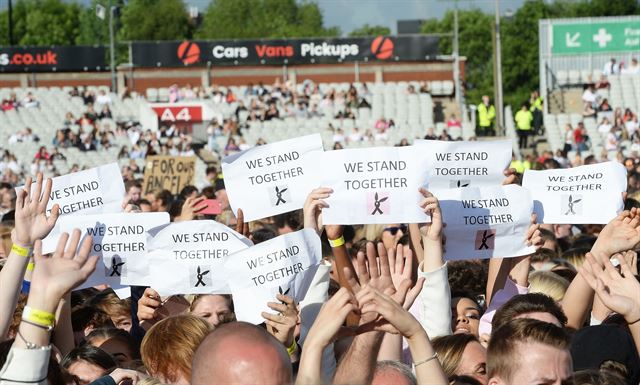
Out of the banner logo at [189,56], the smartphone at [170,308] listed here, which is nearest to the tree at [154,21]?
the banner logo at [189,56]

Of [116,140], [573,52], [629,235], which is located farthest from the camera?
[573,52]

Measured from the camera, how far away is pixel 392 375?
4227mm

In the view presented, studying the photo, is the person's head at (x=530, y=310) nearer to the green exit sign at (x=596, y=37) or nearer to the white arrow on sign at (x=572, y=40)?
the green exit sign at (x=596, y=37)

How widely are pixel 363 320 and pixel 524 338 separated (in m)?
0.63

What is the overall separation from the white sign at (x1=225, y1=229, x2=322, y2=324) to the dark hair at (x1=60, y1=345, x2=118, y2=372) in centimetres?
66

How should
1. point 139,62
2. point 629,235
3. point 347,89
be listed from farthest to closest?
point 139,62, point 347,89, point 629,235

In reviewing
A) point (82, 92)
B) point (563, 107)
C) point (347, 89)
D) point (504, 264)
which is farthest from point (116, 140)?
point (504, 264)

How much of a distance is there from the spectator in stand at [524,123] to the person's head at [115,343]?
32685 millimetres

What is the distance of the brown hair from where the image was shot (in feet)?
16.8

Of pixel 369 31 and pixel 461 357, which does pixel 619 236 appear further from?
pixel 369 31

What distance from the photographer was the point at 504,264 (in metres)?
6.89

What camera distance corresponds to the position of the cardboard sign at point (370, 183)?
20.9 feet

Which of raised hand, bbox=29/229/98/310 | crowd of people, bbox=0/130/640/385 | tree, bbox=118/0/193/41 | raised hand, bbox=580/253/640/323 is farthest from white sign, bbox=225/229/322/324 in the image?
tree, bbox=118/0/193/41

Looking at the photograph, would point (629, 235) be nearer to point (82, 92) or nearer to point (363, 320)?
point (363, 320)
